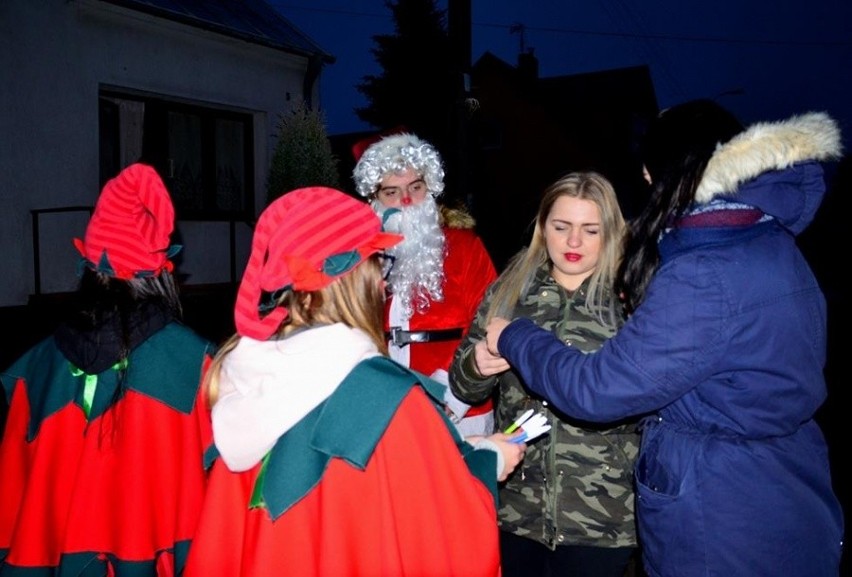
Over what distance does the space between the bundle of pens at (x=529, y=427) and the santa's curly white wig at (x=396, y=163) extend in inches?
90.1

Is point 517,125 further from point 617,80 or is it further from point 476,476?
point 476,476

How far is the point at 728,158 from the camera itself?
1.88 m

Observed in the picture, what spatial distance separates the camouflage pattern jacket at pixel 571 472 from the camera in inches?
102

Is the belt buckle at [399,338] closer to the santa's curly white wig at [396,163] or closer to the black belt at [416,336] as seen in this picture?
the black belt at [416,336]

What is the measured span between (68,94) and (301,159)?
3374 millimetres

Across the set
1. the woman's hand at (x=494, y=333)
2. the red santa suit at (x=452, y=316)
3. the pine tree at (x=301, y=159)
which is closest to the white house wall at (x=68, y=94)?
the pine tree at (x=301, y=159)

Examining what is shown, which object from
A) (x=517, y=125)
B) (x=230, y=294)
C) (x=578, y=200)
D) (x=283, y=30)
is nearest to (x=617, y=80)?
(x=517, y=125)

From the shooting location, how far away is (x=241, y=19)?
1216 cm

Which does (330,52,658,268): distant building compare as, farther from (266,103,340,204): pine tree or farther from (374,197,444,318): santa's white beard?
(374,197,444,318): santa's white beard

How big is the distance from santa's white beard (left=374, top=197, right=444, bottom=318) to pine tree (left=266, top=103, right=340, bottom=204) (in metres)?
5.87

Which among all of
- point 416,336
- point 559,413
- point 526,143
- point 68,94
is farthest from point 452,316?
point 526,143

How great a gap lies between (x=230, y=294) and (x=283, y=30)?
5352 mm

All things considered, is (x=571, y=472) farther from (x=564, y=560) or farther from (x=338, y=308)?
(x=338, y=308)

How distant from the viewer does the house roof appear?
34.3ft
